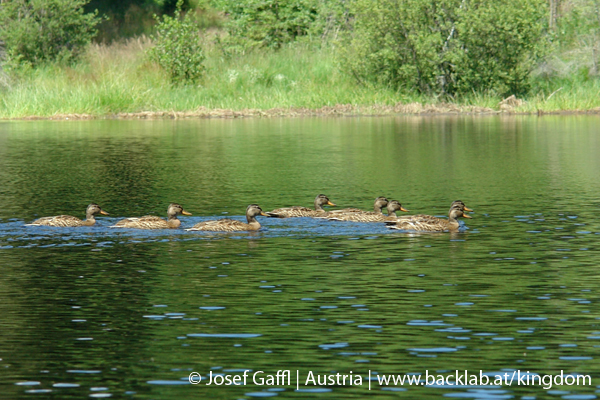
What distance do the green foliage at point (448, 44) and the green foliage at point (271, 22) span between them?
39.0 ft

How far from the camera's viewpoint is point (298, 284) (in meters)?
15.7

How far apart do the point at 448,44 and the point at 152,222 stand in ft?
130

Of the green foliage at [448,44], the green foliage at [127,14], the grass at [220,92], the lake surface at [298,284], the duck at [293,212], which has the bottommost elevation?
the lake surface at [298,284]

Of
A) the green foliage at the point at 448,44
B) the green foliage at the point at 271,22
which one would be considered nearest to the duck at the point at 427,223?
the green foliage at the point at 448,44

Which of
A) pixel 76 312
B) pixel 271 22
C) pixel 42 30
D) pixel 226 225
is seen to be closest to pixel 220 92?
pixel 271 22

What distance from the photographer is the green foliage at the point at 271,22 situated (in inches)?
2753

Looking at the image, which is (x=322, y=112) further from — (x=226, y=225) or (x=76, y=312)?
(x=76, y=312)

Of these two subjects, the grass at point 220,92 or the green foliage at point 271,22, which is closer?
the grass at point 220,92

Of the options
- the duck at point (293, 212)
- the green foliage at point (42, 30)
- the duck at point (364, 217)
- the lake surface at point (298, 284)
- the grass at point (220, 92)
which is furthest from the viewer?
the green foliage at point (42, 30)

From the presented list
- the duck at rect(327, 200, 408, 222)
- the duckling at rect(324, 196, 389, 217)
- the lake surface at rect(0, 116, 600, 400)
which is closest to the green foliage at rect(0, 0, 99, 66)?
the lake surface at rect(0, 116, 600, 400)

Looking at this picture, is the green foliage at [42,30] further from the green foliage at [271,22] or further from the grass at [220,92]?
the green foliage at [271,22]

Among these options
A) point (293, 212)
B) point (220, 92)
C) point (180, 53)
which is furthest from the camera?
point (220, 92)

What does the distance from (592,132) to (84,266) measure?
31821 mm

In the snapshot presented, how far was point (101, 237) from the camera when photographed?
68.0 feet
